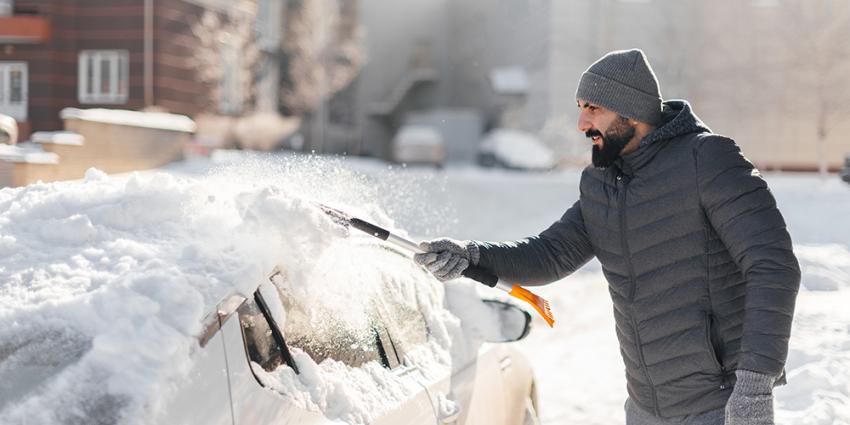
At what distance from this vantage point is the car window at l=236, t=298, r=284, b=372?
2152 millimetres

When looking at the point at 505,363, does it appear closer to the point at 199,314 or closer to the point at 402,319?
the point at 402,319

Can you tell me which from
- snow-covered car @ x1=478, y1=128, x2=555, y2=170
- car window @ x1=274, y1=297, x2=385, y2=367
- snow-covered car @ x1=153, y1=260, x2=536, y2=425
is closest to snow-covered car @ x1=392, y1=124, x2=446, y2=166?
snow-covered car @ x1=478, y1=128, x2=555, y2=170

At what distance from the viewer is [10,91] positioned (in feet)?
78.5

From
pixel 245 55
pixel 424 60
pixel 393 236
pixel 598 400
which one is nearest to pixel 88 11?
pixel 245 55

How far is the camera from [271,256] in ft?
7.43

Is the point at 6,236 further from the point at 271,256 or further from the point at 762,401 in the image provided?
the point at 762,401

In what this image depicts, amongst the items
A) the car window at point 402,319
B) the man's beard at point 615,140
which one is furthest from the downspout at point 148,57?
the man's beard at point 615,140

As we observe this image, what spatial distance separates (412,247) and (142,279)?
1199 millimetres

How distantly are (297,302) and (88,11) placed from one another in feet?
82.6

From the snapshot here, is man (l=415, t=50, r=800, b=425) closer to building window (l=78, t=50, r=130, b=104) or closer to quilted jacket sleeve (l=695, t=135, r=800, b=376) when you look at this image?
quilted jacket sleeve (l=695, t=135, r=800, b=376)

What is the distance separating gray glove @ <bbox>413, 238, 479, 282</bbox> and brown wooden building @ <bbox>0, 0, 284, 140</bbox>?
22421 millimetres

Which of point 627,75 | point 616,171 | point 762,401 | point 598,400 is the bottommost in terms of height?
point 598,400

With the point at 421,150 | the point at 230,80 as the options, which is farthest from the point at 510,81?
the point at 230,80

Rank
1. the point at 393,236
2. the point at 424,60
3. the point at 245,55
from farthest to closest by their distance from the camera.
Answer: the point at 424,60 → the point at 245,55 → the point at 393,236
